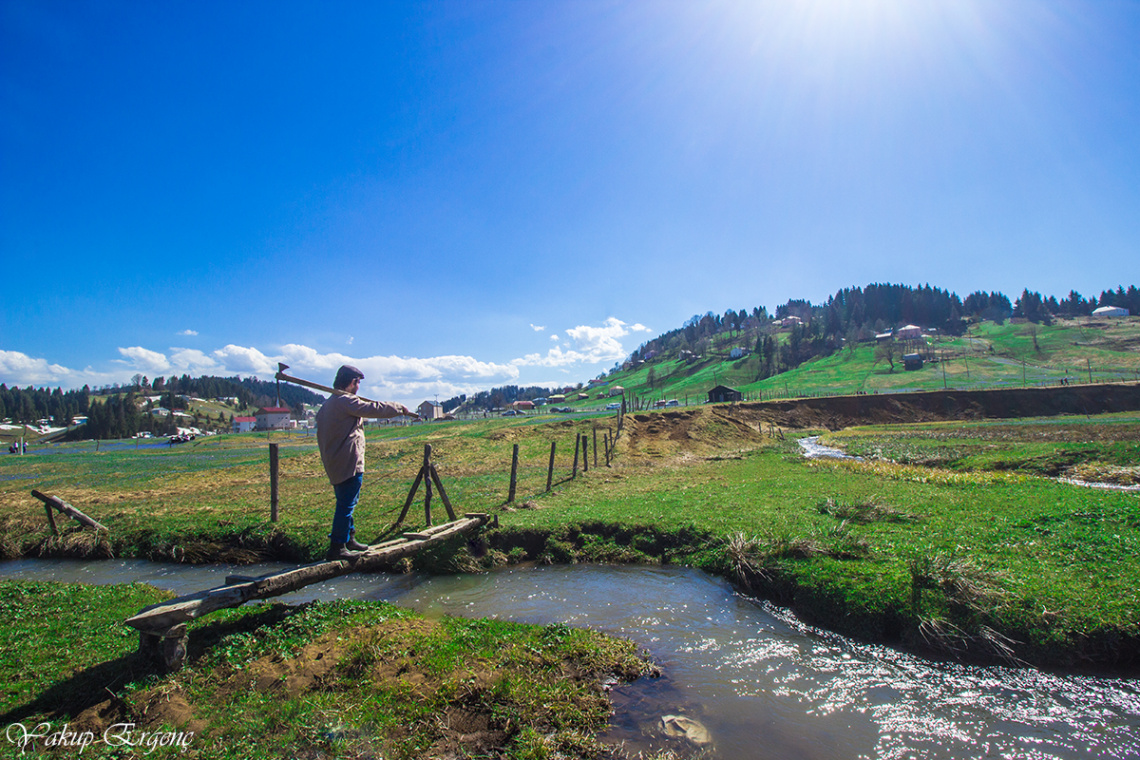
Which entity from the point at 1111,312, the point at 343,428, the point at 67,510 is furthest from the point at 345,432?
the point at 1111,312

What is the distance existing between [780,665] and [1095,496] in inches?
610

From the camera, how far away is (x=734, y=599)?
11250 millimetres

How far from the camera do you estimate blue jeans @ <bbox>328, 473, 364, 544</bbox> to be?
27.9 ft

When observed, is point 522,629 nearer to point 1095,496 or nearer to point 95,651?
point 95,651

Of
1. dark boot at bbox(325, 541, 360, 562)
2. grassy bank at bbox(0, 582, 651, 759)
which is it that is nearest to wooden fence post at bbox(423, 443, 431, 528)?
grassy bank at bbox(0, 582, 651, 759)

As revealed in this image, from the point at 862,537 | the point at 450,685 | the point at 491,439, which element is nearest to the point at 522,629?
the point at 450,685

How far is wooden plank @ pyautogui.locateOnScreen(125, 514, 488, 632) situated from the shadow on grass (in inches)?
24.0

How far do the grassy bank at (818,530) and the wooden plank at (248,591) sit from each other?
4.67 metres

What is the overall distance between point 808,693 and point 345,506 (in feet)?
27.2

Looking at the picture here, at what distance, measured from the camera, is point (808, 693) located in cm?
745

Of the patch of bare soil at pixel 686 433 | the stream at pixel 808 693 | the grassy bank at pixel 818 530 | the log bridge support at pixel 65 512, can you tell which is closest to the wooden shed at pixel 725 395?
the patch of bare soil at pixel 686 433

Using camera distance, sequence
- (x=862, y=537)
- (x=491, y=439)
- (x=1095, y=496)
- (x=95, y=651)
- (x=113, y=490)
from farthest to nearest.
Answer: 1. (x=491, y=439)
2. (x=113, y=490)
3. (x=1095, y=496)
4. (x=862, y=537)
5. (x=95, y=651)

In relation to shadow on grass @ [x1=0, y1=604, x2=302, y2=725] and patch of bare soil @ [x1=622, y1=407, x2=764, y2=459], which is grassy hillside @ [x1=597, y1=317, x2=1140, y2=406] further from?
shadow on grass @ [x1=0, y1=604, x2=302, y2=725]

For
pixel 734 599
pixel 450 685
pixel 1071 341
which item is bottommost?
pixel 734 599
